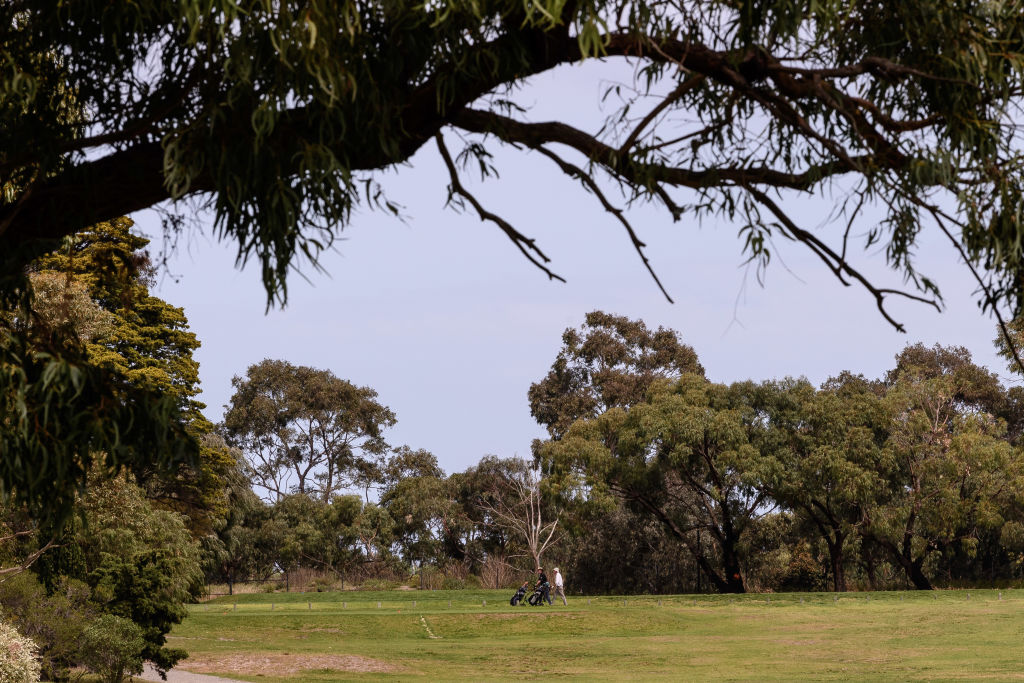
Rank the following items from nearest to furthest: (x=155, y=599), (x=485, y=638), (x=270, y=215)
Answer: (x=270, y=215)
(x=155, y=599)
(x=485, y=638)

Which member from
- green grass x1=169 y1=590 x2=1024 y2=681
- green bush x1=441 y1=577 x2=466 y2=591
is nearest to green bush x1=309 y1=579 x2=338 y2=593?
green bush x1=441 y1=577 x2=466 y2=591

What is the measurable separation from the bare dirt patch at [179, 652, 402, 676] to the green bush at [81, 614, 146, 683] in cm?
217

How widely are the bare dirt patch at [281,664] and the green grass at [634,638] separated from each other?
0.10 ft

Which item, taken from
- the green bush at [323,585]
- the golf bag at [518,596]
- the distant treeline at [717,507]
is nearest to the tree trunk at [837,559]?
the distant treeline at [717,507]

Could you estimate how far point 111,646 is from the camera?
14242 mm

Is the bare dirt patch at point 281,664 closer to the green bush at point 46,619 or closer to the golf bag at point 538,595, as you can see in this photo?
the green bush at point 46,619

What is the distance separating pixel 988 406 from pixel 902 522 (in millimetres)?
16288

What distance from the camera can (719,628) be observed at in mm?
23422

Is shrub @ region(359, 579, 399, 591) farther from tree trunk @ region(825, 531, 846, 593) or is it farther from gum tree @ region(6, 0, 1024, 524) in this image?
gum tree @ region(6, 0, 1024, 524)

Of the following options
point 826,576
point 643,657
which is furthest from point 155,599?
point 826,576

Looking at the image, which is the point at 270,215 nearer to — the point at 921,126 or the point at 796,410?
the point at 921,126

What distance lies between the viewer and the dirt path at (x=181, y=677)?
1493 cm

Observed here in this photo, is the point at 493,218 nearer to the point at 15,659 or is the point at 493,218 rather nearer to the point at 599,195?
the point at 599,195

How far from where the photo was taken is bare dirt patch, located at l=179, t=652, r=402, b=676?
16641mm
